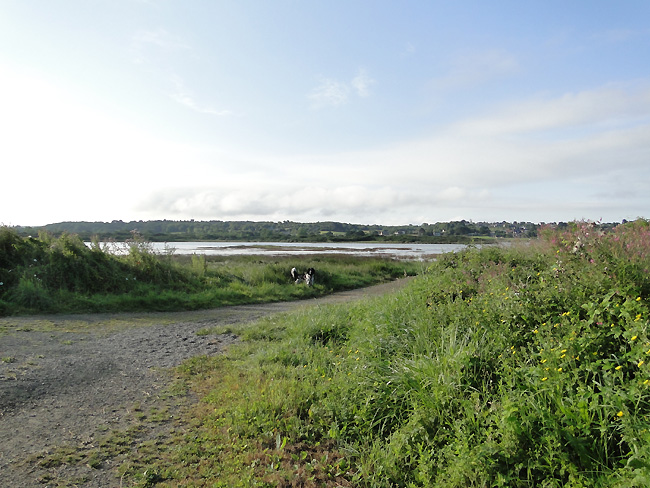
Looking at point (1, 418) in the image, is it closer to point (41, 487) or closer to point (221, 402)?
point (41, 487)

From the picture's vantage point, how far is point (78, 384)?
608 cm

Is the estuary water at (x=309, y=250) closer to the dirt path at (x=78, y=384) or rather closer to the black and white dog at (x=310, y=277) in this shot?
the black and white dog at (x=310, y=277)

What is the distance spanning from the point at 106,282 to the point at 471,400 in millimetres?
14191

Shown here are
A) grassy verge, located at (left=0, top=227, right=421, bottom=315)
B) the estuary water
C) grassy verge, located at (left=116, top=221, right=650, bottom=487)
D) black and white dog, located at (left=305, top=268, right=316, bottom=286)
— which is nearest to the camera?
grassy verge, located at (left=116, top=221, right=650, bottom=487)

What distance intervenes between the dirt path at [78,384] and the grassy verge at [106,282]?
1888 millimetres

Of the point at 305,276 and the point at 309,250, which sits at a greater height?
the point at 309,250

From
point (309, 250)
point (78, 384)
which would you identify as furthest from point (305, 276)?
point (309, 250)

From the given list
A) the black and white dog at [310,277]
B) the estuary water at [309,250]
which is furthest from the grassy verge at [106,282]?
the estuary water at [309,250]

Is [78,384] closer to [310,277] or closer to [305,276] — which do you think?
[310,277]

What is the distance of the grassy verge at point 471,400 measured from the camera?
3.22 m

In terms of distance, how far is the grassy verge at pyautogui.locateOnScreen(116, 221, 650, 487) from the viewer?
10.6ft

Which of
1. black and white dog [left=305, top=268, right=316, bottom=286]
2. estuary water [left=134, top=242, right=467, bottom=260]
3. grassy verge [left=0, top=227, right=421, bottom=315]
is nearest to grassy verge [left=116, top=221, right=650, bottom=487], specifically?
grassy verge [left=0, top=227, right=421, bottom=315]

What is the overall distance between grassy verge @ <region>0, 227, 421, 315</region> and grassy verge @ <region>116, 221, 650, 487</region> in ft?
27.7

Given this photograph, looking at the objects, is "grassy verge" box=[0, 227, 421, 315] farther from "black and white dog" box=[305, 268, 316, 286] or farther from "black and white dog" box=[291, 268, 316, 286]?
"black and white dog" box=[291, 268, 316, 286]
